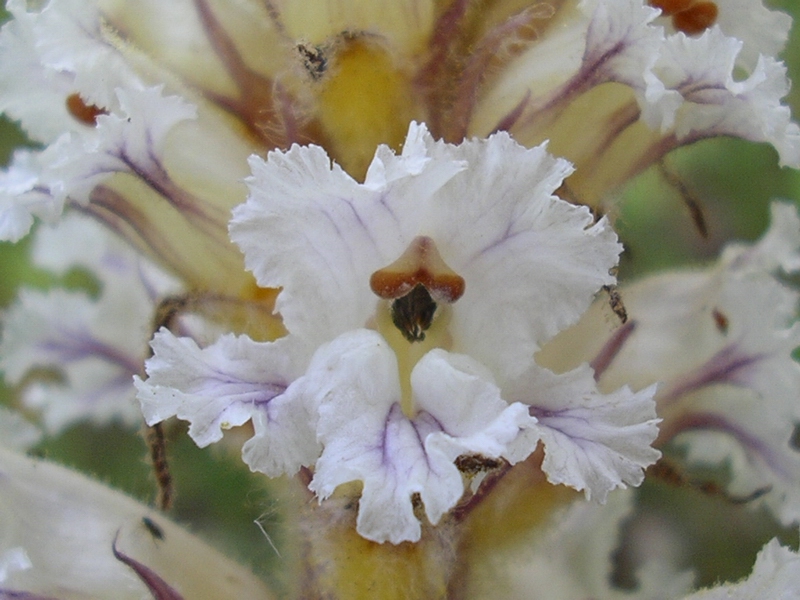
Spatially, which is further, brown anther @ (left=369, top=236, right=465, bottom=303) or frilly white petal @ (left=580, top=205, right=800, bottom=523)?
frilly white petal @ (left=580, top=205, right=800, bottom=523)

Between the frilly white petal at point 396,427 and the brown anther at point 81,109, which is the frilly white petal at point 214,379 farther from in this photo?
the brown anther at point 81,109

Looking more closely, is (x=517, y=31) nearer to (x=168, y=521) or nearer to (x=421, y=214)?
(x=421, y=214)

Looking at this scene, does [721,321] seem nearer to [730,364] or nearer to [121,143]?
[730,364]

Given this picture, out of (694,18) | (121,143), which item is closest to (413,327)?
(121,143)

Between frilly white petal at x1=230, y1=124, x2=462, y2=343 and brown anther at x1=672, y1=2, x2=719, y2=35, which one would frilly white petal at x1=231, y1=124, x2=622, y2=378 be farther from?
brown anther at x1=672, y1=2, x2=719, y2=35

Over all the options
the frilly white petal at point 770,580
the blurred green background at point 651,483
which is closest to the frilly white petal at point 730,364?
the frilly white petal at point 770,580

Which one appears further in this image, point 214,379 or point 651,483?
point 651,483

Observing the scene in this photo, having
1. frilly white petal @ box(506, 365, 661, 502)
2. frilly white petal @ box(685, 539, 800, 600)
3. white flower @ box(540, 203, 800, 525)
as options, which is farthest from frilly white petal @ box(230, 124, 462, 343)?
frilly white petal @ box(685, 539, 800, 600)
